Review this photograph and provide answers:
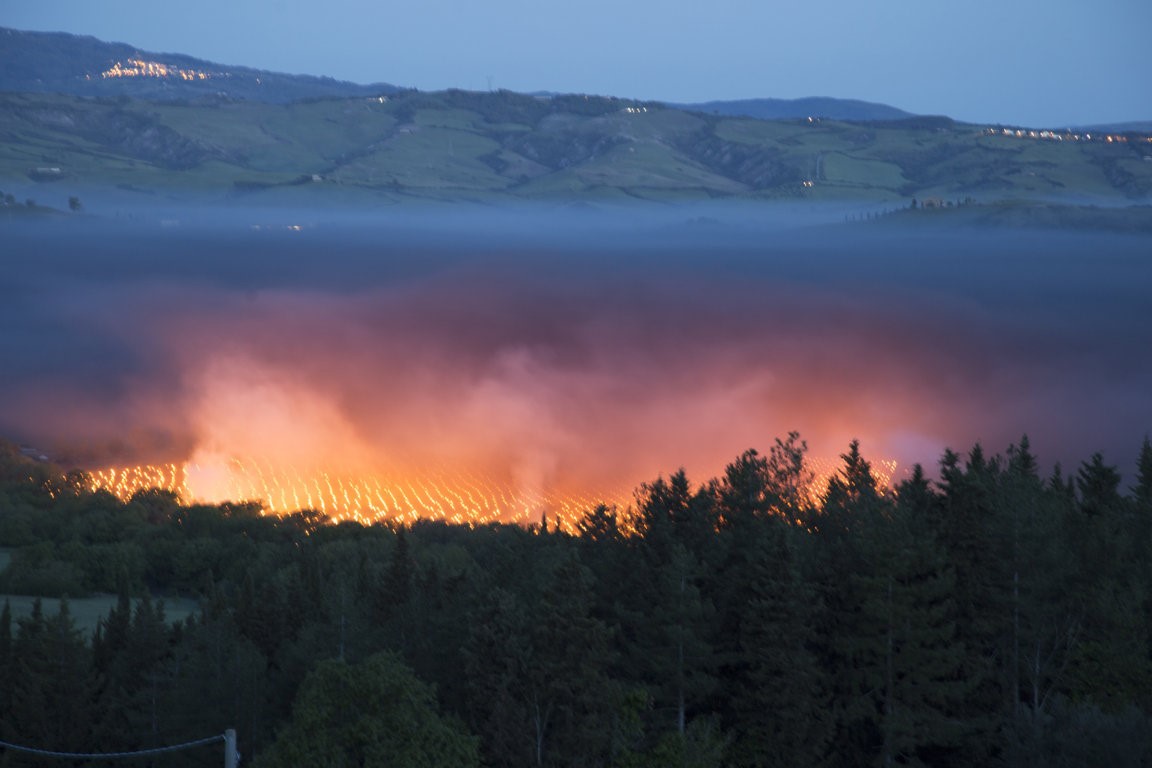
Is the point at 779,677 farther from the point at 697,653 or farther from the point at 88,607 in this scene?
the point at 88,607

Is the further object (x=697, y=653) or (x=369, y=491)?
(x=369, y=491)

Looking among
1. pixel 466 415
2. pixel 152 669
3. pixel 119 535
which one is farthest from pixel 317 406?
pixel 152 669

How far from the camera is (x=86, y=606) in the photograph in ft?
148

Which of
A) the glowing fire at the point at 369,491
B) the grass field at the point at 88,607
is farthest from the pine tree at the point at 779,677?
the glowing fire at the point at 369,491

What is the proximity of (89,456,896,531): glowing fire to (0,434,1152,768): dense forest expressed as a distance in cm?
3718

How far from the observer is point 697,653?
22.7 metres

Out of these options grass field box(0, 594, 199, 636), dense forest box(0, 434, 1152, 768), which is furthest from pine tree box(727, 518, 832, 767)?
grass field box(0, 594, 199, 636)

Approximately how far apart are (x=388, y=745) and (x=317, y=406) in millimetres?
102147

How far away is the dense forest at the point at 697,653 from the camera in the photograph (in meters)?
19.6

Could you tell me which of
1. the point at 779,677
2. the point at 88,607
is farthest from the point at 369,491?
the point at 779,677

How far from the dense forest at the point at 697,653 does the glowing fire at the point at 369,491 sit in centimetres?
3718

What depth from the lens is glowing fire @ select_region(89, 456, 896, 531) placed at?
7100cm

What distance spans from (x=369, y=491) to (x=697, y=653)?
5795cm

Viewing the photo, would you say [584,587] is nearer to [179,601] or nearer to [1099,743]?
[1099,743]
